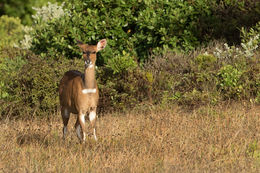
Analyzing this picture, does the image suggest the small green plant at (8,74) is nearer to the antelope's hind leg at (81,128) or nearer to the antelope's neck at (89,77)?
the antelope's hind leg at (81,128)

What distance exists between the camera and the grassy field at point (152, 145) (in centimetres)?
752

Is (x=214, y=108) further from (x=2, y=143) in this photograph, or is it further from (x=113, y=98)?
(x=2, y=143)

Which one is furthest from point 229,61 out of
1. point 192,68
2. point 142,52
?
point 142,52

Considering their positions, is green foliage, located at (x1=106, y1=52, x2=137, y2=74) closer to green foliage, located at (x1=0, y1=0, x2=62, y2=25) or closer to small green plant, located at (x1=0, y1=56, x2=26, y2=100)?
small green plant, located at (x1=0, y1=56, x2=26, y2=100)

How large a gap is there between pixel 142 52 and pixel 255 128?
18.0 ft

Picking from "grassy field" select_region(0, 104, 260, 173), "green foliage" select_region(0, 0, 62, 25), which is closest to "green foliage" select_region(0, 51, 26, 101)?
"grassy field" select_region(0, 104, 260, 173)

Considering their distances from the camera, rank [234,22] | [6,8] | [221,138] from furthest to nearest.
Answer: [6,8], [234,22], [221,138]

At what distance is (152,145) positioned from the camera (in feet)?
27.5

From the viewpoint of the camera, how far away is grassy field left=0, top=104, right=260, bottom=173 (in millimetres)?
7516

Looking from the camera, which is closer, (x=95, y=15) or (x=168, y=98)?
(x=168, y=98)

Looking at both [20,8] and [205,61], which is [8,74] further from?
[20,8]

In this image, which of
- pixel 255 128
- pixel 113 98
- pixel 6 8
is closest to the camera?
pixel 255 128

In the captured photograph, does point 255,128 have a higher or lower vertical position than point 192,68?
lower

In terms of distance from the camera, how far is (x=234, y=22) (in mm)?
13984
